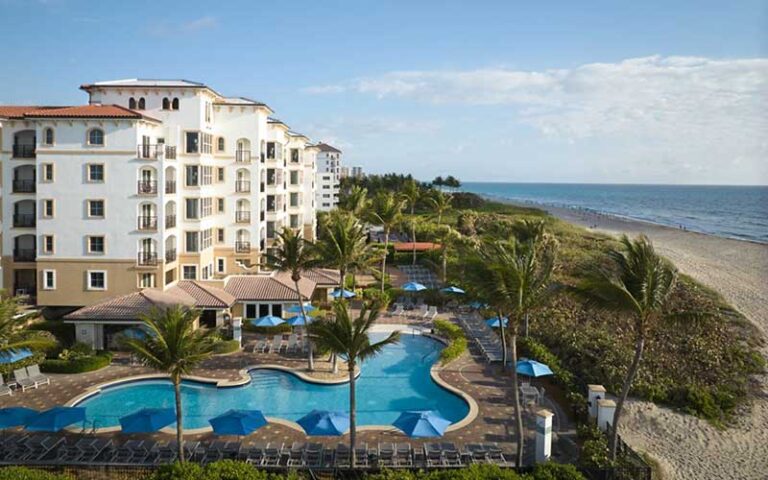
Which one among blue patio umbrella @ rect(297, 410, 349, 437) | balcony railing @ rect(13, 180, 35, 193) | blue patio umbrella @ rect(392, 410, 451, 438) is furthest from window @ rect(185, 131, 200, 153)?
blue patio umbrella @ rect(392, 410, 451, 438)

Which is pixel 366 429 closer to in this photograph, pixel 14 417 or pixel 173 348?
pixel 173 348

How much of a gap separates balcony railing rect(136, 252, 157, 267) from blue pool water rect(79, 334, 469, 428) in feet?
29.6

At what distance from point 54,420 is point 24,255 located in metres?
19.4

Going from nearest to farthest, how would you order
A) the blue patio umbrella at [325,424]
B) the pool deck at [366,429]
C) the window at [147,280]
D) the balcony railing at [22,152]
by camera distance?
the blue patio umbrella at [325,424]
the pool deck at [366,429]
the window at [147,280]
the balcony railing at [22,152]

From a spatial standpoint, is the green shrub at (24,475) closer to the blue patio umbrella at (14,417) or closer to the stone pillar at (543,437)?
the blue patio umbrella at (14,417)

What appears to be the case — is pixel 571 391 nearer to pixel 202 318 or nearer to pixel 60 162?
pixel 202 318

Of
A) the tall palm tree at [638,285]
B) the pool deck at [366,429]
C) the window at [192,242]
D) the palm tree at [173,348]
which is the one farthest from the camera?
the window at [192,242]

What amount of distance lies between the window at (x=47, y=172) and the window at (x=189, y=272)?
861 cm

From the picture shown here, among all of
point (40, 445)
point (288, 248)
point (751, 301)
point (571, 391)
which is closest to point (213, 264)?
point (288, 248)

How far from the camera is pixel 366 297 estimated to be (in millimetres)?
41062

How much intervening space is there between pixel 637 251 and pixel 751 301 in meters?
32.5

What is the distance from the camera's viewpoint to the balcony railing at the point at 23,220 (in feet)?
112

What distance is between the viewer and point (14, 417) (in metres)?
18.6

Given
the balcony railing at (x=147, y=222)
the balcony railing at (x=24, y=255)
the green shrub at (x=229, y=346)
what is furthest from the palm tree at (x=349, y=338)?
the balcony railing at (x=24, y=255)
